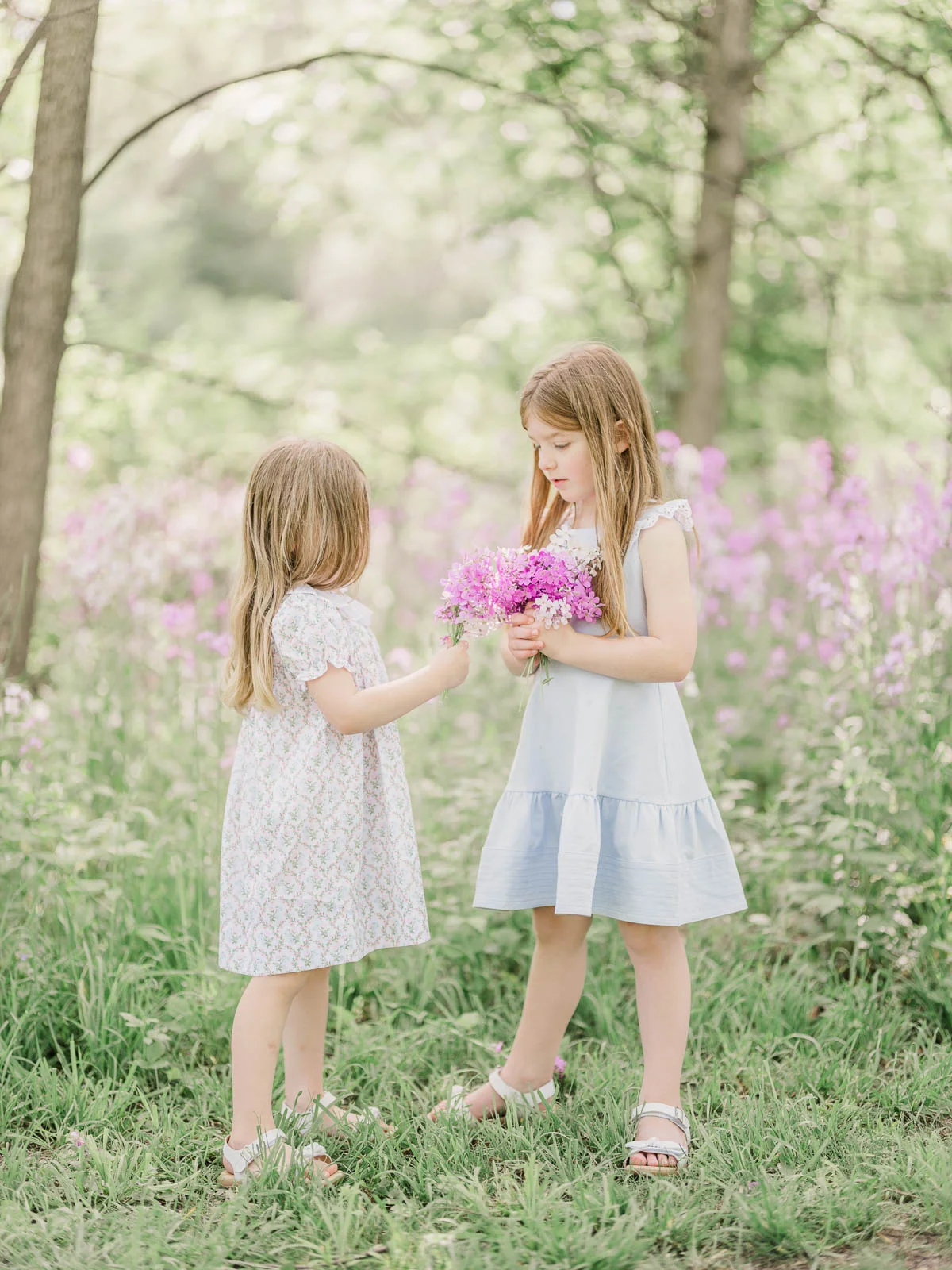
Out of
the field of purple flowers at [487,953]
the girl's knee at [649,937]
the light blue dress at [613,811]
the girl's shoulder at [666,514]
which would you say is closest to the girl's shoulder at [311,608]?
the light blue dress at [613,811]

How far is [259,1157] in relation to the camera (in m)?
2.42

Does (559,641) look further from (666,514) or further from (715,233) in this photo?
(715,233)

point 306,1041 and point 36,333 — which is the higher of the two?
point 36,333

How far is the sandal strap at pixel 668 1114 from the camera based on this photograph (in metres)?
2.54

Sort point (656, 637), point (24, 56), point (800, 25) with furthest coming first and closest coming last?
point (800, 25) → point (24, 56) → point (656, 637)

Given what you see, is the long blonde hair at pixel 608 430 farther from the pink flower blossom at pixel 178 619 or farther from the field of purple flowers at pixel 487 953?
the pink flower blossom at pixel 178 619

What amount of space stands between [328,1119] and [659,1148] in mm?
707

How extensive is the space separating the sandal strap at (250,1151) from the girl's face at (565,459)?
1.46 m

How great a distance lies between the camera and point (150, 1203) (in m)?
2.41

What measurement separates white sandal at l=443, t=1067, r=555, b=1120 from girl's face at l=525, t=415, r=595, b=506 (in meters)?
1.31

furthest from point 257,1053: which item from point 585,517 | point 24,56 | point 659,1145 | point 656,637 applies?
point 24,56

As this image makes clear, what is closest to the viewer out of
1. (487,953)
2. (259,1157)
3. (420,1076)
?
(259,1157)

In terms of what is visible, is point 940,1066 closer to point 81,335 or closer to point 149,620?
point 149,620

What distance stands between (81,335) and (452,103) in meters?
2.64
